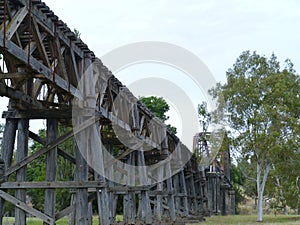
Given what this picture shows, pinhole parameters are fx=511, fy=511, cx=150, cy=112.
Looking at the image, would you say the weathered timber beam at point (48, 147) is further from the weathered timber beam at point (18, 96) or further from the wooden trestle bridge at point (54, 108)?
the weathered timber beam at point (18, 96)

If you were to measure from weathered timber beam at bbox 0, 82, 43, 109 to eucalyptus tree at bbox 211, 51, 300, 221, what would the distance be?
1783 cm

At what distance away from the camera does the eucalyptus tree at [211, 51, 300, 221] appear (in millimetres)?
26328

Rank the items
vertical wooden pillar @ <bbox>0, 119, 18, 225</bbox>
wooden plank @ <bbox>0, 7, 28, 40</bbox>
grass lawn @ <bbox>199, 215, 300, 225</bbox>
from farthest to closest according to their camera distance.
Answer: grass lawn @ <bbox>199, 215, 300, 225</bbox>, vertical wooden pillar @ <bbox>0, 119, 18, 225</bbox>, wooden plank @ <bbox>0, 7, 28, 40</bbox>

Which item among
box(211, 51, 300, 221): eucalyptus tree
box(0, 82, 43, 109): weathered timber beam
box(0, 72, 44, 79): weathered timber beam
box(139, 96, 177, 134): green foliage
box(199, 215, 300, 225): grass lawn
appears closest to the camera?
box(0, 72, 44, 79): weathered timber beam

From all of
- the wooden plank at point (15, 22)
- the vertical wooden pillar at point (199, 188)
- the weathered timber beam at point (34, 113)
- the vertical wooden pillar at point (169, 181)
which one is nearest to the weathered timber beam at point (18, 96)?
the weathered timber beam at point (34, 113)

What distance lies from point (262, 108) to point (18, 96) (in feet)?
62.2

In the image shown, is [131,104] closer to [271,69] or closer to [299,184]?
[271,69]

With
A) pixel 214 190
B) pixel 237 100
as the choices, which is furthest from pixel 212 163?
pixel 237 100

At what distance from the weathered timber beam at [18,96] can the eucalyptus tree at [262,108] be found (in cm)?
1783

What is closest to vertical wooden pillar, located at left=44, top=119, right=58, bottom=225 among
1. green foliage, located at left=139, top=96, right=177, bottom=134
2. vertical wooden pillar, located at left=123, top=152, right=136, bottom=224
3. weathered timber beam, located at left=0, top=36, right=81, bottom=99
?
weathered timber beam, located at left=0, top=36, right=81, bottom=99

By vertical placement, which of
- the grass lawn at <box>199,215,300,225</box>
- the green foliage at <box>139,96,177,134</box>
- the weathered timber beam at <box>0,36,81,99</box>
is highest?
the green foliage at <box>139,96,177,134</box>

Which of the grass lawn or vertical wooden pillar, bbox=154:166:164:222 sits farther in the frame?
the grass lawn

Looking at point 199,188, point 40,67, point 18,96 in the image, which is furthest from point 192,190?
point 40,67

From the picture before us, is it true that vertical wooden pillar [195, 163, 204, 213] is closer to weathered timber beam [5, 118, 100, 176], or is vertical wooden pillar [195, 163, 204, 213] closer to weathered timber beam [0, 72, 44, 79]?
weathered timber beam [5, 118, 100, 176]
